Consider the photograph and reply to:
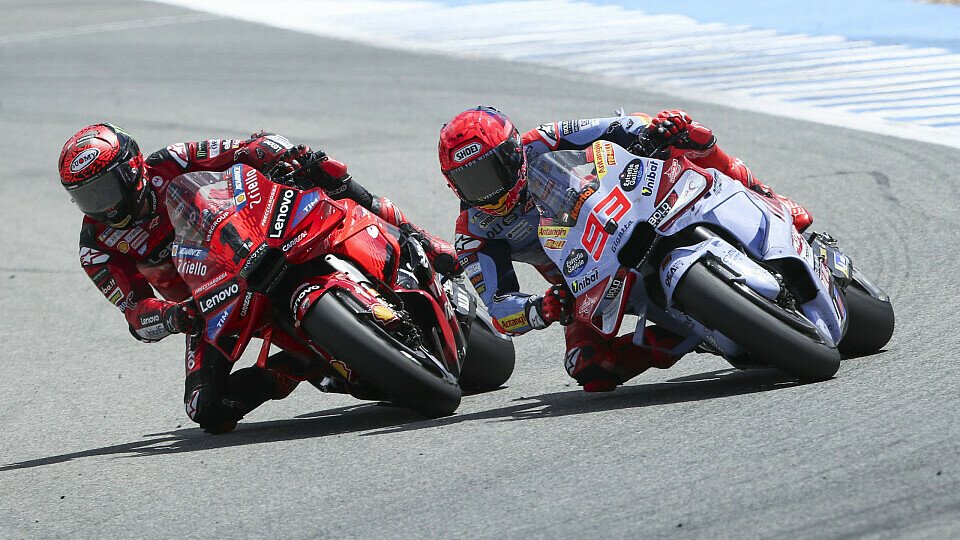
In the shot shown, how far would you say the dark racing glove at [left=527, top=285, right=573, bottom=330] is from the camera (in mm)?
6859

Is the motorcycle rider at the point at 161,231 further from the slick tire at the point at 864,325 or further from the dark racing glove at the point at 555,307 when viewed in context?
the slick tire at the point at 864,325

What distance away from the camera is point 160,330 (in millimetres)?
7273

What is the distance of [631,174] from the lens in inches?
262

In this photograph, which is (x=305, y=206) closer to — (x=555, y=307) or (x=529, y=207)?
(x=529, y=207)

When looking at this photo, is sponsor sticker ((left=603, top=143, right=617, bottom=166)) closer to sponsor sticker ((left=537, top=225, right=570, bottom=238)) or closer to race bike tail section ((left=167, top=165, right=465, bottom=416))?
sponsor sticker ((left=537, top=225, right=570, bottom=238))

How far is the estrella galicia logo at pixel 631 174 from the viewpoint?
260 inches

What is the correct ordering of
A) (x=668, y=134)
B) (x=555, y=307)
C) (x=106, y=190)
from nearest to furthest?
(x=555, y=307) → (x=668, y=134) → (x=106, y=190)

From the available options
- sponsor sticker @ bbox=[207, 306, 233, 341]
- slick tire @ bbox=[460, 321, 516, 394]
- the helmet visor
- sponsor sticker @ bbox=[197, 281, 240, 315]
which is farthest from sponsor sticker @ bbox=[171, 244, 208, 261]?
slick tire @ bbox=[460, 321, 516, 394]

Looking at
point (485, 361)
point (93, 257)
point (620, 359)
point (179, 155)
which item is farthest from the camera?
point (485, 361)

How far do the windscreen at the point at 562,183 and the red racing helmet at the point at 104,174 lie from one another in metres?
2.13

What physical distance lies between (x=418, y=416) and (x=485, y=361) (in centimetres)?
95

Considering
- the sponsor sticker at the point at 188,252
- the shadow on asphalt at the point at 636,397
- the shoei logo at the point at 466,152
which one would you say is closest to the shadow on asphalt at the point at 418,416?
the shadow on asphalt at the point at 636,397

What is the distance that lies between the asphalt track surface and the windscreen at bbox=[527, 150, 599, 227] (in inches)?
37.3

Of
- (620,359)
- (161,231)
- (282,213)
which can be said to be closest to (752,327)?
(620,359)
